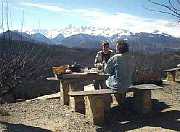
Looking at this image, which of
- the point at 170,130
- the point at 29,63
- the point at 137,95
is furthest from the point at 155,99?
the point at 29,63

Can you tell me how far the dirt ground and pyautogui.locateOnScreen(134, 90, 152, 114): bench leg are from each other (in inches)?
6.0

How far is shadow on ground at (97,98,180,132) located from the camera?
920cm

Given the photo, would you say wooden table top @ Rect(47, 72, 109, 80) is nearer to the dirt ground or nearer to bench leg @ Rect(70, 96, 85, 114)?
bench leg @ Rect(70, 96, 85, 114)

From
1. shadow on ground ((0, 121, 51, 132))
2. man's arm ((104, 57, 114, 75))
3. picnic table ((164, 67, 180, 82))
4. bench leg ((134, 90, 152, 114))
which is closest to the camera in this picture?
shadow on ground ((0, 121, 51, 132))

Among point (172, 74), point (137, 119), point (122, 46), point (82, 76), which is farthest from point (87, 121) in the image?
point (172, 74)

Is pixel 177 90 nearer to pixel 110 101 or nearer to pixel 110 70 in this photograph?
pixel 110 101

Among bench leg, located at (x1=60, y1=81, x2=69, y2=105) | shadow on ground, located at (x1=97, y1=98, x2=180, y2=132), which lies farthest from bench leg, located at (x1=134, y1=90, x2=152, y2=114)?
bench leg, located at (x1=60, y1=81, x2=69, y2=105)

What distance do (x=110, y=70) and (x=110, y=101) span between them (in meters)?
1.26

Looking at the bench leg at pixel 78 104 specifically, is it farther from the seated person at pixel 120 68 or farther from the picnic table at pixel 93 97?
the seated person at pixel 120 68

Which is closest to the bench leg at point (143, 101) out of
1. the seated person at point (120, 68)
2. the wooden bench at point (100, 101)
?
the wooden bench at point (100, 101)

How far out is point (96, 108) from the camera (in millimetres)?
9797

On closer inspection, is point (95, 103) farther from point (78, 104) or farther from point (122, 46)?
point (122, 46)

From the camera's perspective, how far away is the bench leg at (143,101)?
33.4 feet

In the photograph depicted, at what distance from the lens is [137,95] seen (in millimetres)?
10406
